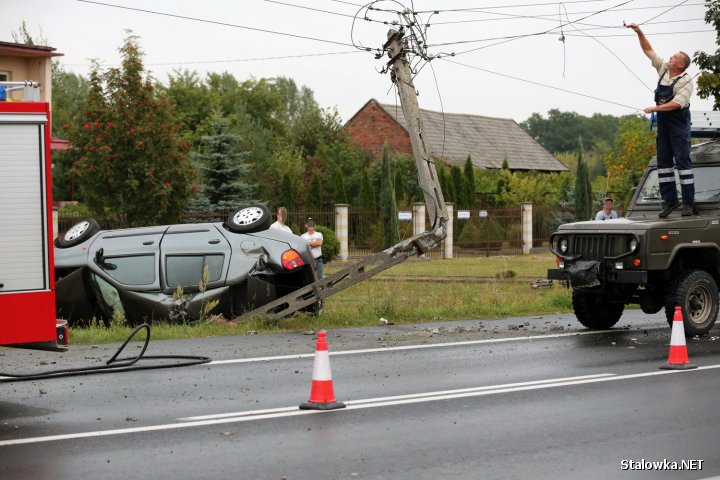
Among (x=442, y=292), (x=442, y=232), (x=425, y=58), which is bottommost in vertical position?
(x=442, y=292)

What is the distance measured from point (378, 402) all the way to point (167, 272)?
6728mm

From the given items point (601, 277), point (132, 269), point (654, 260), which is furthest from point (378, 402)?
point (132, 269)

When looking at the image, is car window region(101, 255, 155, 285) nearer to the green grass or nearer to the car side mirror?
the car side mirror

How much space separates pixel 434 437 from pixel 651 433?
161cm

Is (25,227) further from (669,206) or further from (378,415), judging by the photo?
(669,206)

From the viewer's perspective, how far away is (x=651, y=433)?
7836mm

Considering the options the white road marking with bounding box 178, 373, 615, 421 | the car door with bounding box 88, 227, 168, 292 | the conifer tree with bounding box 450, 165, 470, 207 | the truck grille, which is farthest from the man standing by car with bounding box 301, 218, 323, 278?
the conifer tree with bounding box 450, 165, 470, 207

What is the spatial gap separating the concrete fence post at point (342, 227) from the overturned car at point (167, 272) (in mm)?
25605

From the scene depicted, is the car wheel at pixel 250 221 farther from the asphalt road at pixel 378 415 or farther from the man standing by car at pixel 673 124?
the man standing by car at pixel 673 124

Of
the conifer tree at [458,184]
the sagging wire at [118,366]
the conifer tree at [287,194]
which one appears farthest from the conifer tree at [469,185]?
the sagging wire at [118,366]

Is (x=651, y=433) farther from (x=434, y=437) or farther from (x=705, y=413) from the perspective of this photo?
(x=434, y=437)

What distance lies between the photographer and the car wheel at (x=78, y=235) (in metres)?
15.3

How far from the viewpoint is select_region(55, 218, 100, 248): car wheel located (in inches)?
604

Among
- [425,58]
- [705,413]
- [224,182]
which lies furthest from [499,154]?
[705,413]
